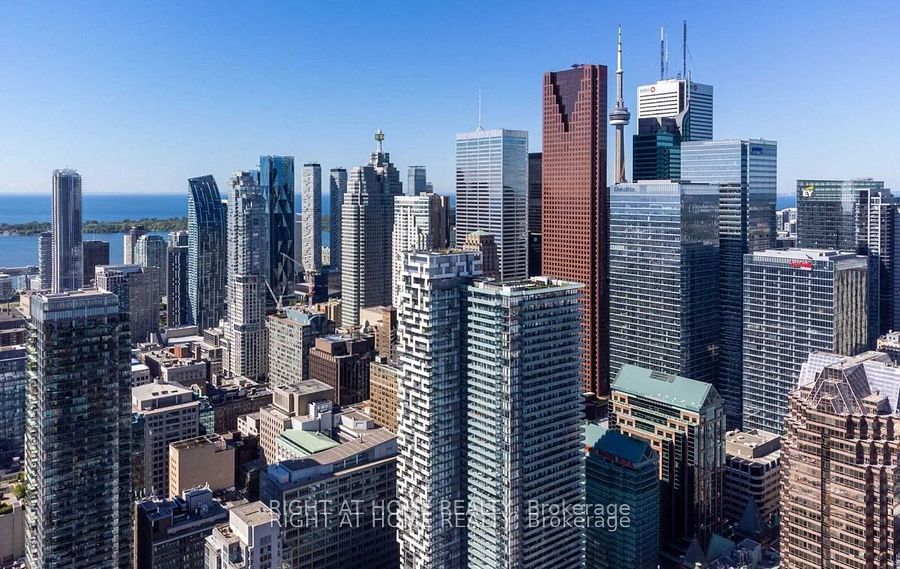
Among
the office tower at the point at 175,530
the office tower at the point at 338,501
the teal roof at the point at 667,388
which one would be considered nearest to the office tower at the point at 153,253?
the office tower at the point at 338,501

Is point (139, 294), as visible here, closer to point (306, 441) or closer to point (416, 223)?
point (416, 223)

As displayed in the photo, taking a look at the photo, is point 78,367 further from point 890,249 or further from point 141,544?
point 890,249

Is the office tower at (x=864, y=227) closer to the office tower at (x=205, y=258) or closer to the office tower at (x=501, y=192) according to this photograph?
the office tower at (x=501, y=192)

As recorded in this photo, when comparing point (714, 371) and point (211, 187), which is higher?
point (211, 187)

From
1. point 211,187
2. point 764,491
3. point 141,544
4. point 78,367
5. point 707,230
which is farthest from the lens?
point 211,187

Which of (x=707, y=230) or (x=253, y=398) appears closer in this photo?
(x=707, y=230)

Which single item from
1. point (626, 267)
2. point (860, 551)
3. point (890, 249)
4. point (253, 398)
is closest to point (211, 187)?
point (253, 398)

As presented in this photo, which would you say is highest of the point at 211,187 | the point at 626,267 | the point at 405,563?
the point at 211,187

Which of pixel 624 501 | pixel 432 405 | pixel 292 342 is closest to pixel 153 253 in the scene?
pixel 292 342
